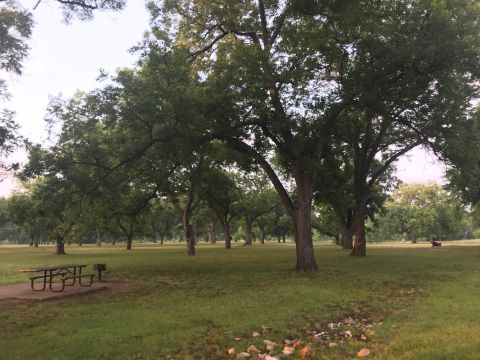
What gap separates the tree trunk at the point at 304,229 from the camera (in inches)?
807

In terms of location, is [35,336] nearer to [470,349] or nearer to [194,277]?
[470,349]

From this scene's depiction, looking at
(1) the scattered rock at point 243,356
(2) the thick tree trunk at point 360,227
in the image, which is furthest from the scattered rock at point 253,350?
(2) the thick tree trunk at point 360,227

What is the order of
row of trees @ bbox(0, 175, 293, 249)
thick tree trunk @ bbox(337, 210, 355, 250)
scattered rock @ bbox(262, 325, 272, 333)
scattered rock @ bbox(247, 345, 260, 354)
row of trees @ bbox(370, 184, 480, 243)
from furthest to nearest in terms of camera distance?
1. row of trees @ bbox(370, 184, 480, 243)
2. thick tree trunk @ bbox(337, 210, 355, 250)
3. row of trees @ bbox(0, 175, 293, 249)
4. scattered rock @ bbox(262, 325, 272, 333)
5. scattered rock @ bbox(247, 345, 260, 354)

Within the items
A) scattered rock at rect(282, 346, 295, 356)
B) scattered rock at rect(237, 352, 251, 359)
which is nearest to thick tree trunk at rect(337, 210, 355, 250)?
scattered rock at rect(282, 346, 295, 356)

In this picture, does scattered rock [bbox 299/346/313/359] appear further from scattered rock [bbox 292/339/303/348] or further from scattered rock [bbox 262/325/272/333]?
scattered rock [bbox 262/325/272/333]

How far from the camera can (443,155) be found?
21141mm

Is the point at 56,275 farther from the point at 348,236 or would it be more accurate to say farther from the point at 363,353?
the point at 348,236

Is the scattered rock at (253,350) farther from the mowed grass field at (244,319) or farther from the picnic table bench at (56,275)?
the picnic table bench at (56,275)

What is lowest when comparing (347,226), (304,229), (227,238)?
(227,238)

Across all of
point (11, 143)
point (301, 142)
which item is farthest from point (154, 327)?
point (301, 142)

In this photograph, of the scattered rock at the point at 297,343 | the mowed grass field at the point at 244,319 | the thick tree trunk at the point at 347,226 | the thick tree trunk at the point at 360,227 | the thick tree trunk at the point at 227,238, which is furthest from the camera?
the thick tree trunk at the point at 227,238

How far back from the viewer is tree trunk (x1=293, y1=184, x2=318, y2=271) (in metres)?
20.5

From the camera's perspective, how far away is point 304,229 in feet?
67.9

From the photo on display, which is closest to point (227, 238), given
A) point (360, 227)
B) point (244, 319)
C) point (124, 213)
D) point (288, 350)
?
point (360, 227)
